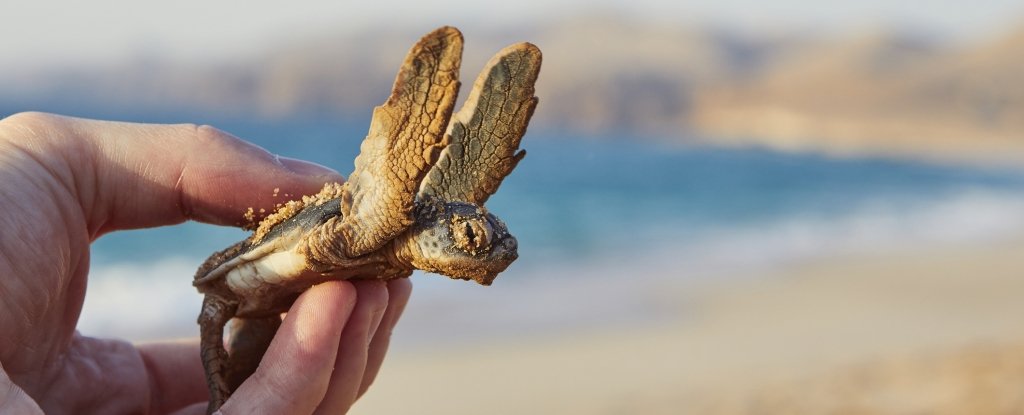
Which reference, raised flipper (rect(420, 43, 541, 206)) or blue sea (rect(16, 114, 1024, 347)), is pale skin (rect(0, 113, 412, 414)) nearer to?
raised flipper (rect(420, 43, 541, 206))

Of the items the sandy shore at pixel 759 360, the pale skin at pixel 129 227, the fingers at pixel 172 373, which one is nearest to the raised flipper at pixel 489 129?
the pale skin at pixel 129 227

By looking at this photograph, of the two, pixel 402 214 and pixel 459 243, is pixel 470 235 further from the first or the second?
pixel 402 214

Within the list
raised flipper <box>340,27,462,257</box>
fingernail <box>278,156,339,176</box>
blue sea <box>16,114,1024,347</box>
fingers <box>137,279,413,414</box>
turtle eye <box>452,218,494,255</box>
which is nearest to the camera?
raised flipper <box>340,27,462,257</box>

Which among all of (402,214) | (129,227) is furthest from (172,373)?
(402,214)

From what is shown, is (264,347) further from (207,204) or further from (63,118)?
(63,118)

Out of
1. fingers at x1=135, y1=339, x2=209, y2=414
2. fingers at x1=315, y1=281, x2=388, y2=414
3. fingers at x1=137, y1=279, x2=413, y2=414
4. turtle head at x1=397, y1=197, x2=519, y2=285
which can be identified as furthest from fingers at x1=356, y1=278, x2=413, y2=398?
fingers at x1=135, y1=339, x2=209, y2=414
